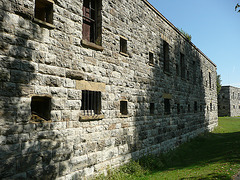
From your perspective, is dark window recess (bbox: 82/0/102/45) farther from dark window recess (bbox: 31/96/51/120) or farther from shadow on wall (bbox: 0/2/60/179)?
dark window recess (bbox: 31/96/51/120)

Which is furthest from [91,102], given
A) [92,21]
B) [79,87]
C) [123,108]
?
[92,21]

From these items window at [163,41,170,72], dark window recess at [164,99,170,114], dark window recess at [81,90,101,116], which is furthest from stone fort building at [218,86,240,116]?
dark window recess at [81,90,101,116]

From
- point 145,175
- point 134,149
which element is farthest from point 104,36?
point 145,175

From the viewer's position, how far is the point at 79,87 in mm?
5605

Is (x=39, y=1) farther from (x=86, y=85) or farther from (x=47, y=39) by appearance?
(x=86, y=85)

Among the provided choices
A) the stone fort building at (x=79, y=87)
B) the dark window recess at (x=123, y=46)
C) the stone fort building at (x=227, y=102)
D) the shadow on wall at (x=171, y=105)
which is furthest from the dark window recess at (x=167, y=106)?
the stone fort building at (x=227, y=102)

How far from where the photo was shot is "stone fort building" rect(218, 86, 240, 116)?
4291 cm

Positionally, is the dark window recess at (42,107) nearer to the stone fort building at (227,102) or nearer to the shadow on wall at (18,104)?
the shadow on wall at (18,104)

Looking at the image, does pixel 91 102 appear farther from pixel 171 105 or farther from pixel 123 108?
pixel 171 105

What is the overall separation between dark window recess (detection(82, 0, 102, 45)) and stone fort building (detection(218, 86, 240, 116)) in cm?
4428

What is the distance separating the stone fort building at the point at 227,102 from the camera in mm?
42906

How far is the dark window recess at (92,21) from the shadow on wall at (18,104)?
2148mm

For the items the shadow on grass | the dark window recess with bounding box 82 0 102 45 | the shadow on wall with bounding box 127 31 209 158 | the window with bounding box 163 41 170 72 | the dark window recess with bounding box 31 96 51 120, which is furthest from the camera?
the window with bounding box 163 41 170 72

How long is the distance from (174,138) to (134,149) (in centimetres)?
461
